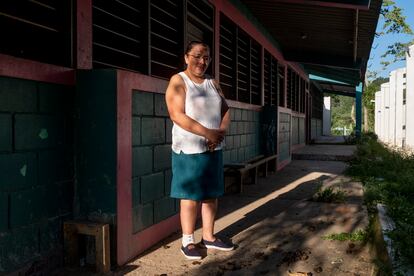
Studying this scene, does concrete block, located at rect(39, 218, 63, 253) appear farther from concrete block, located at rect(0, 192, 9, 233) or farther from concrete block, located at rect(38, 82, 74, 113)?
concrete block, located at rect(38, 82, 74, 113)

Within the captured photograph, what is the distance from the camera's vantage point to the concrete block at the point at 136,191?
3295mm

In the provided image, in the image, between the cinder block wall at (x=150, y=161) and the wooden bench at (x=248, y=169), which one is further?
the wooden bench at (x=248, y=169)

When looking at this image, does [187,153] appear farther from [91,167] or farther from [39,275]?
[39,275]

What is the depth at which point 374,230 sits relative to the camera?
341cm

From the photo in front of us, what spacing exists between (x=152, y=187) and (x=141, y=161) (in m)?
0.32

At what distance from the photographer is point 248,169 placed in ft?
21.4

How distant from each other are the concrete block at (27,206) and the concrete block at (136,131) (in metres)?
0.86

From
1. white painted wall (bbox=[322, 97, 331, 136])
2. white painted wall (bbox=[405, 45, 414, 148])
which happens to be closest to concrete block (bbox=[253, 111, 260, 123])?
white painted wall (bbox=[405, 45, 414, 148])

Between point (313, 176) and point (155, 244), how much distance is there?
5462 mm

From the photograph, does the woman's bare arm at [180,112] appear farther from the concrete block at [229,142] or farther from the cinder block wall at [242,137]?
the concrete block at [229,142]

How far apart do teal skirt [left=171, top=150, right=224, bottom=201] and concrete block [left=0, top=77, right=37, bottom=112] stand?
108 centimetres

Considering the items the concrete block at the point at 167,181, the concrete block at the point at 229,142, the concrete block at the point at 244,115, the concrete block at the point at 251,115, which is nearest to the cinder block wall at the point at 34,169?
the concrete block at the point at 167,181

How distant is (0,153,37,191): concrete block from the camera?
2.38 meters

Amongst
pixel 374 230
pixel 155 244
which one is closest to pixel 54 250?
pixel 155 244
